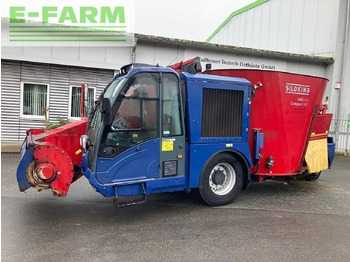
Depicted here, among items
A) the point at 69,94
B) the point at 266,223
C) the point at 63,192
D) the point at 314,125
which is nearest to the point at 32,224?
the point at 63,192

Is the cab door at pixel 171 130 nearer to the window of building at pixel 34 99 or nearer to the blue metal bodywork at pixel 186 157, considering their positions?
the blue metal bodywork at pixel 186 157

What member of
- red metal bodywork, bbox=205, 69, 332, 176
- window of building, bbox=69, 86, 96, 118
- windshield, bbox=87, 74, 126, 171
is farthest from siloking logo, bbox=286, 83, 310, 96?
window of building, bbox=69, 86, 96, 118

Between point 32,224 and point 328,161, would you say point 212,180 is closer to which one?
point 32,224

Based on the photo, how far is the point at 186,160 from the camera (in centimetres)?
508

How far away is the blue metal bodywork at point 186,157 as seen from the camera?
175 inches

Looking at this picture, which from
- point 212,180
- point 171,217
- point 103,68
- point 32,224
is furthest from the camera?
point 103,68

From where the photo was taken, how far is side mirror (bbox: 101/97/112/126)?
419 cm

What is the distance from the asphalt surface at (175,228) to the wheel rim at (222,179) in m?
0.31

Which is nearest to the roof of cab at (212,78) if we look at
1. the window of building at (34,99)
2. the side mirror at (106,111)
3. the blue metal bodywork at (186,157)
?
the blue metal bodywork at (186,157)

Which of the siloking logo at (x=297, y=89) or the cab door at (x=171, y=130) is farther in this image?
the siloking logo at (x=297, y=89)

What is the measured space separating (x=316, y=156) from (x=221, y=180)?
2.30 m

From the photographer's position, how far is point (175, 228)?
4461 millimetres

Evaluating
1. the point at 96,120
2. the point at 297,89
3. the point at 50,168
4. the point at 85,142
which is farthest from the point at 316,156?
the point at 50,168

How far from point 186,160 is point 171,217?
0.94 m
